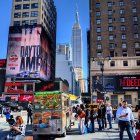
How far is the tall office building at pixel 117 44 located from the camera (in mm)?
68250

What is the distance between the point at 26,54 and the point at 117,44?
1026 inches

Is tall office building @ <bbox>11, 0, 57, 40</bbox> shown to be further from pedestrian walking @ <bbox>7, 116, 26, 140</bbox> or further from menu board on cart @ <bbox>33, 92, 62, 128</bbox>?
pedestrian walking @ <bbox>7, 116, 26, 140</bbox>

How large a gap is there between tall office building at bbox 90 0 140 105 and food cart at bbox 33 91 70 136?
179 feet

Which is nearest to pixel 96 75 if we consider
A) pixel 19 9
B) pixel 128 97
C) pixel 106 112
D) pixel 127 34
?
pixel 128 97

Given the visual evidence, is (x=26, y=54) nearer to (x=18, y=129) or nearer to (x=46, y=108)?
(x=46, y=108)

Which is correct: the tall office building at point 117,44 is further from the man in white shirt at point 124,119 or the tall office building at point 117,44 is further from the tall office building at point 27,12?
the man in white shirt at point 124,119

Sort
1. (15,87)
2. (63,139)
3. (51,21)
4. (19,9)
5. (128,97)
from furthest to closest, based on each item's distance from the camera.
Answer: (51,21), (19,9), (15,87), (128,97), (63,139)

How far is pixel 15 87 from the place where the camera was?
81000 millimetres

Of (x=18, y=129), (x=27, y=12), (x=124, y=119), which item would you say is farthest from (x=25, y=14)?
(x=18, y=129)

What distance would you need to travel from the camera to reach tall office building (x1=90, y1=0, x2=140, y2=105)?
68250 mm

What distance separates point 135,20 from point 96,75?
19.5m

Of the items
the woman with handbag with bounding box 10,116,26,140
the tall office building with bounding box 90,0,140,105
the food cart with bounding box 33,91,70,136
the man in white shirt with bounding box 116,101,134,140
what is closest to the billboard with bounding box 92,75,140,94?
the tall office building with bounding box 90,0,140,105

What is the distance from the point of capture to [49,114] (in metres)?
14.5

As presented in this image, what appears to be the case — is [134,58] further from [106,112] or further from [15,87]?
[106,112]
